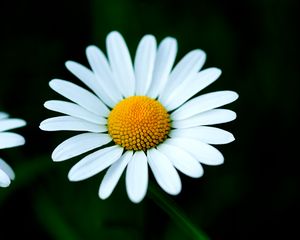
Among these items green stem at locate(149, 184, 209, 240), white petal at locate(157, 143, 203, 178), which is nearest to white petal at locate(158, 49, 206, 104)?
white petal at locate(157, 143, 203, 178)

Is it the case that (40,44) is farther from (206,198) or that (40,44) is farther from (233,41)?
(206,198)

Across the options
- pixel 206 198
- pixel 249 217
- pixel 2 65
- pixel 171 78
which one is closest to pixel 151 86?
pixel 171 78

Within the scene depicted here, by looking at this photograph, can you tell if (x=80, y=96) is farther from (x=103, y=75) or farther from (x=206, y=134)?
(x=206, y=134)

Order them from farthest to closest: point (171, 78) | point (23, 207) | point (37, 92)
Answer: point (37, 92)
point (23, 207)
point (171, 78)

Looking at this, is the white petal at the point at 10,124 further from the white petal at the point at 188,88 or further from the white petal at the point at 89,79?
the white petal at the point at 188,88

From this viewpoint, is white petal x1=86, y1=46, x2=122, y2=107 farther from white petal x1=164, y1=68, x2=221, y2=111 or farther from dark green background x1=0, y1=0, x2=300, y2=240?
dark green background x1=0, y1=0, x2=300, y2=240

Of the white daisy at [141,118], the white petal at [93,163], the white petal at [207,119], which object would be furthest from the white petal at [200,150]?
the white petal at [93,163]

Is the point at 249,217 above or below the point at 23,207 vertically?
below
